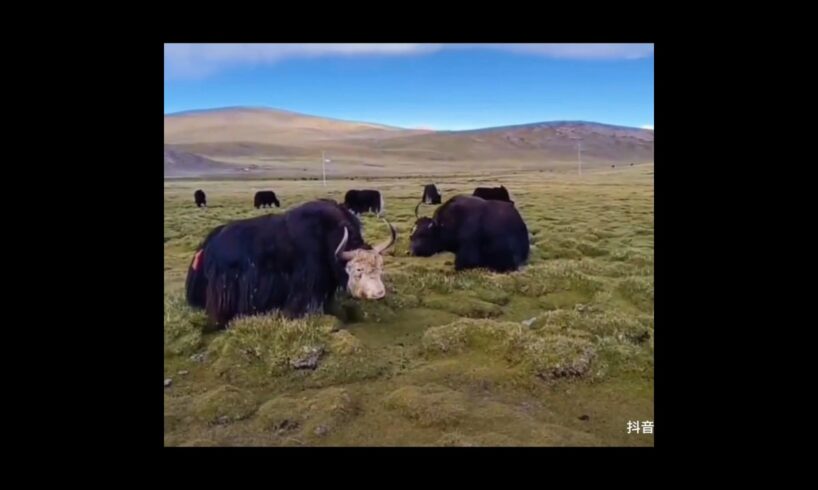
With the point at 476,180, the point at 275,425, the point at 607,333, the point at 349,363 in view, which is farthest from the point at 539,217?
the point at 275,425

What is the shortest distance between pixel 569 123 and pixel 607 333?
154 centimetres

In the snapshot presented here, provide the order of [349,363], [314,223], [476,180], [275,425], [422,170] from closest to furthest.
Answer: [275,425]
[349,363]
[314,223]
[422,170]
[476,180]

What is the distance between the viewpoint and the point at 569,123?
14.3 ft

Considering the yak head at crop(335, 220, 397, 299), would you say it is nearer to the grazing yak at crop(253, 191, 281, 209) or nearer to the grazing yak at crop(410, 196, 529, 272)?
the grazing yak at crop(253, 191, 281, 209)

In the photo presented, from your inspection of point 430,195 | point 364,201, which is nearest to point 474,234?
point 430,195

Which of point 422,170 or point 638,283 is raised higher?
point 422,170

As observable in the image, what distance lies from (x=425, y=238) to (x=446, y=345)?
2099 mm

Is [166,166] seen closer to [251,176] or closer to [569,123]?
[251,176]

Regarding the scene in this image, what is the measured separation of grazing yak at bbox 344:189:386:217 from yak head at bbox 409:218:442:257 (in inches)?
31.5

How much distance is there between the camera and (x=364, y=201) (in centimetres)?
492

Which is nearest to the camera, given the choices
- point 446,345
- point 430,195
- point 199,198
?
point 446,345

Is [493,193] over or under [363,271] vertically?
over

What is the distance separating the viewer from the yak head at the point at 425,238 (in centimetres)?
585

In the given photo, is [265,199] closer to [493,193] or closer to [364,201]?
[364,201]
